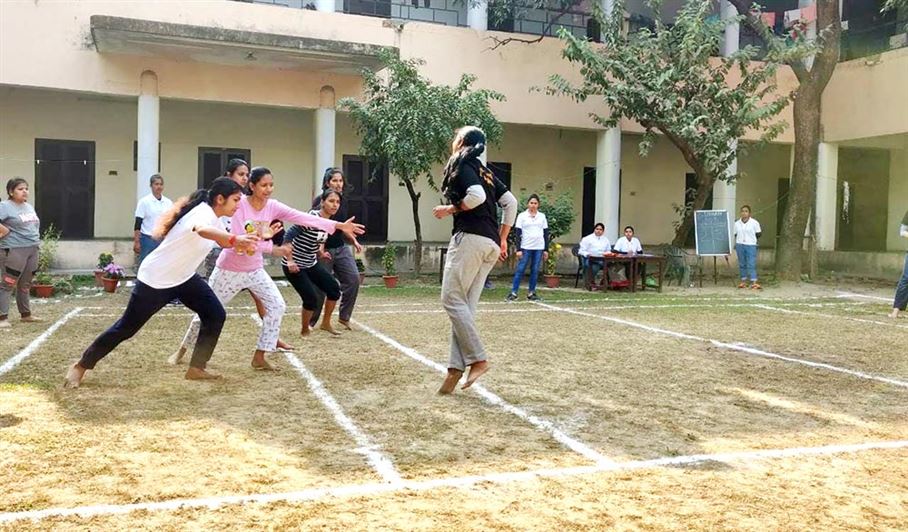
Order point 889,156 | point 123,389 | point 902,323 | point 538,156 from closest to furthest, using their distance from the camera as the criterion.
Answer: point 123,389
point 902,323
point 538,156
point 889,156

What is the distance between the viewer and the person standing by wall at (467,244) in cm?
572

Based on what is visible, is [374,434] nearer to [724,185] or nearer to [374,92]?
[374,92]

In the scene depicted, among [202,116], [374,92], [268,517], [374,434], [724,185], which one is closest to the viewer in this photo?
[268,517]

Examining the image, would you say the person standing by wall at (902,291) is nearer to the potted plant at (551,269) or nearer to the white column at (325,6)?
the potted plant at (551,269)

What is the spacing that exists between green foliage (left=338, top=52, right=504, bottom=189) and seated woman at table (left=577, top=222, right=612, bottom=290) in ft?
8.94

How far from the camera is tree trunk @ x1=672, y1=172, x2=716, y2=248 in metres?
16.8

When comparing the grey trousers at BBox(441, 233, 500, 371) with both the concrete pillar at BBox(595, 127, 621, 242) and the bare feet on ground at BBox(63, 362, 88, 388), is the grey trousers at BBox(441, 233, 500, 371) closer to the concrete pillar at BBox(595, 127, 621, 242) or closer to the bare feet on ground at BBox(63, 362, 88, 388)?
the bare feet on ground at BBox(63, 362, 88, 388)

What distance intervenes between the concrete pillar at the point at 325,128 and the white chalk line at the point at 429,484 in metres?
12.9

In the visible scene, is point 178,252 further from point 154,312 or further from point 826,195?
point 826,195

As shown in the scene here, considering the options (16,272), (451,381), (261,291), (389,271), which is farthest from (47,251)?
(451,381)

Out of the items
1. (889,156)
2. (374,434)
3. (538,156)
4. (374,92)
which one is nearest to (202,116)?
(374,92)

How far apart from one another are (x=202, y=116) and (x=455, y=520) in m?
16.0

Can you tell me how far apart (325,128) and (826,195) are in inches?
460

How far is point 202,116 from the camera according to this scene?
1791 centimetres
